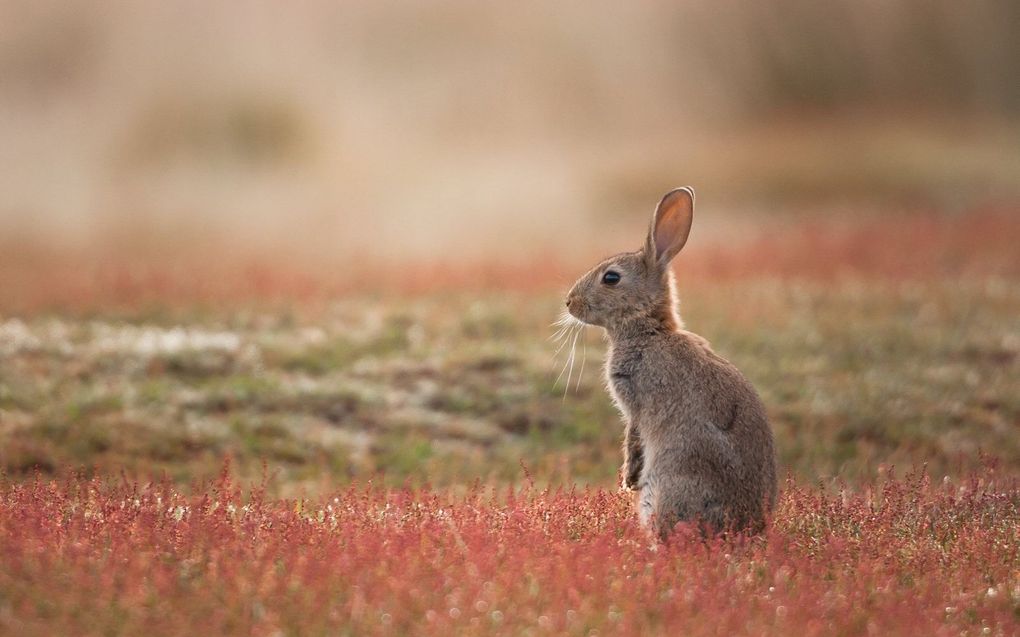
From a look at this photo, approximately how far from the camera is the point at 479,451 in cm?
1578

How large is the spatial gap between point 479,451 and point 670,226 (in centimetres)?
633

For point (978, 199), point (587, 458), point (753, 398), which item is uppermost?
point (978, 199)

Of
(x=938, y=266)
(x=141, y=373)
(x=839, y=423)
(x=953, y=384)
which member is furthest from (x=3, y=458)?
(x=938, y=266)

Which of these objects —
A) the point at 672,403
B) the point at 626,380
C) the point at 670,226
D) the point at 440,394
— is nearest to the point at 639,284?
the point at 670,226

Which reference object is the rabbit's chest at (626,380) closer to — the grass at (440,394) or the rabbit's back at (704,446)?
the rabbit's back at (704,446)

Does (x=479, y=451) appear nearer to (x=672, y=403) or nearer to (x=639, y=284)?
(x=639, y=284)

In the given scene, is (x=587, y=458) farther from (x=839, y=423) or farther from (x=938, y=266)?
(x=938, y=266)

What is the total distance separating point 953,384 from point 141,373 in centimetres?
1215

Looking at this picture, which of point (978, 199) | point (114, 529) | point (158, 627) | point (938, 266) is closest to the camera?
point (158, 627)

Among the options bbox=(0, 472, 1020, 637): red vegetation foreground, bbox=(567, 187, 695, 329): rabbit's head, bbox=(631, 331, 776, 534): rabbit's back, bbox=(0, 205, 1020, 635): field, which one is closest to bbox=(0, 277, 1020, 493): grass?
bbox=(0, 205, 1020, 635): field

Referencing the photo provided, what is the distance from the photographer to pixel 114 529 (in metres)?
8.86

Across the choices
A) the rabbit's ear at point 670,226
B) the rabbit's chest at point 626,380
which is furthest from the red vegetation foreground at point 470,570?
the rabbit's ear at point 670,226

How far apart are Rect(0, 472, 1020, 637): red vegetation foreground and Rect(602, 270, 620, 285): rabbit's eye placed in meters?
1.91

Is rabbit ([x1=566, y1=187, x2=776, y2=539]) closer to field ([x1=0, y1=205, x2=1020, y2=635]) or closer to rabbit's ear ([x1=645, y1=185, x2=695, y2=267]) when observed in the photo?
rabbit's ear ([x1=645, y1=185, x2=695, y2=267])
